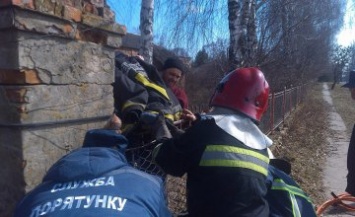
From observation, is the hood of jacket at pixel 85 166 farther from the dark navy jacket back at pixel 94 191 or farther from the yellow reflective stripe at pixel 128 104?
the yellow reflective stripe at pixel 128 104

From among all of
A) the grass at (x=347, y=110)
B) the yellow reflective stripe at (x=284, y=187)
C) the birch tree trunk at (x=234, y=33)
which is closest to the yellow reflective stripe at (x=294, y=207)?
the yellow reflective stripe at (x=284, y=187)

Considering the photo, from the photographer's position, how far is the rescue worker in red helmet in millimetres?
2043

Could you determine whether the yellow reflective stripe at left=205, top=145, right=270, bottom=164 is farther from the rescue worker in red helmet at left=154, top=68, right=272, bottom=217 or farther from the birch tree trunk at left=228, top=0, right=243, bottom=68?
the birch tree trunk at left=228, top=0, right=243, bottom=68

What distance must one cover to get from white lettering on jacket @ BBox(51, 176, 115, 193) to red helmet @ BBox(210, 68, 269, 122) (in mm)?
981

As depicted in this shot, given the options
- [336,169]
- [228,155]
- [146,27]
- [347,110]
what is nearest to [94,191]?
[228,155]

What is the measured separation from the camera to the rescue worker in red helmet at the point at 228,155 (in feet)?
6.70

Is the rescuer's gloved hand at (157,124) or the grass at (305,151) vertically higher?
the rescuer's gloved hand at (157,124)

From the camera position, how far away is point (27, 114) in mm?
2201

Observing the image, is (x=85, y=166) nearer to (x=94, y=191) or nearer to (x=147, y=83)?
(x=94, y=191)

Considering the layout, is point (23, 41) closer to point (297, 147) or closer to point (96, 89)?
point (96, 89)

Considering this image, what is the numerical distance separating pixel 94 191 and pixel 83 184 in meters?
0.06

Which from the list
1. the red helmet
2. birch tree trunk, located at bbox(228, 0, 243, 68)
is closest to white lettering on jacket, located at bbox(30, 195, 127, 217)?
the red helmet

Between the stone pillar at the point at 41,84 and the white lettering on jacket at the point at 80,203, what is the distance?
0.89 m

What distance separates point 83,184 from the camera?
1.50 m
